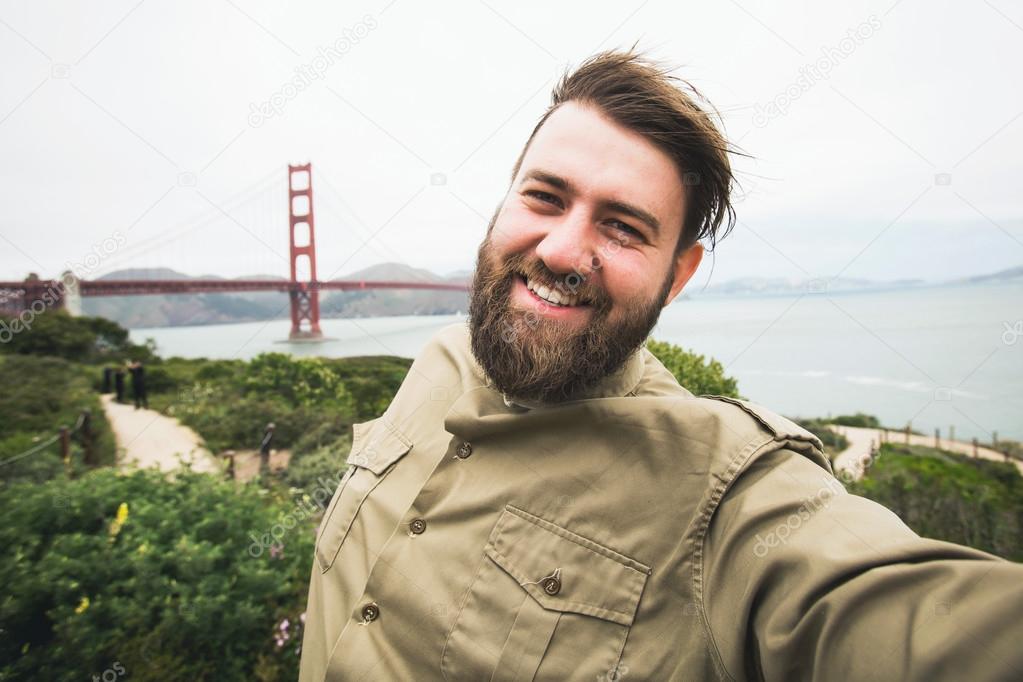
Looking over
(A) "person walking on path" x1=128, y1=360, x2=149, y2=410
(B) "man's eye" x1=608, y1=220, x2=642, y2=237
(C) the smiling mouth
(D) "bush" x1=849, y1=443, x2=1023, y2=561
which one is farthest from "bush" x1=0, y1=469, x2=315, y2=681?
(A) "person walking on path" x1=128, y1=360, x2=149, y2=410

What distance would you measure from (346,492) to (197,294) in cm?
863

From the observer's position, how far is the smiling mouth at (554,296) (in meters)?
1.20

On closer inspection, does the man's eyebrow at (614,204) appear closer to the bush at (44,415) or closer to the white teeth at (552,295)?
the white teeth at (552,295)

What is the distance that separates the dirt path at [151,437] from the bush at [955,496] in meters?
6.91

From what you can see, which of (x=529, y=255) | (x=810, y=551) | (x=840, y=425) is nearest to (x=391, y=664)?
(x=810, y=551)

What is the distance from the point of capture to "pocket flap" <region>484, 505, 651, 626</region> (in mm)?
938

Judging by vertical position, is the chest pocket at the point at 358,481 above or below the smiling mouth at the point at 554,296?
below

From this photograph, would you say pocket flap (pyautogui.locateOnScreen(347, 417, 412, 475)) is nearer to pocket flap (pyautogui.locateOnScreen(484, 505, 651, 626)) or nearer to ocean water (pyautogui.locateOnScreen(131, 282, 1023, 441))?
pocket flap (pyautogui.locateOnScreen(484, 505, 651, 626))

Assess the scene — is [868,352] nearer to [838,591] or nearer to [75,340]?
[838,591]

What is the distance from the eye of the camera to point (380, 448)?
151cm

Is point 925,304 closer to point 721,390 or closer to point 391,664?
point 721,390

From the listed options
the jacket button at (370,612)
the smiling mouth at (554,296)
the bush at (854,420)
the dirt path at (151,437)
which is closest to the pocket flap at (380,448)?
the jacket button at (370,612)

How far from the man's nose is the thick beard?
4 cm

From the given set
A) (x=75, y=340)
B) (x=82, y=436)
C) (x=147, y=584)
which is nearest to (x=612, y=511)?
(x=147, y=584)
